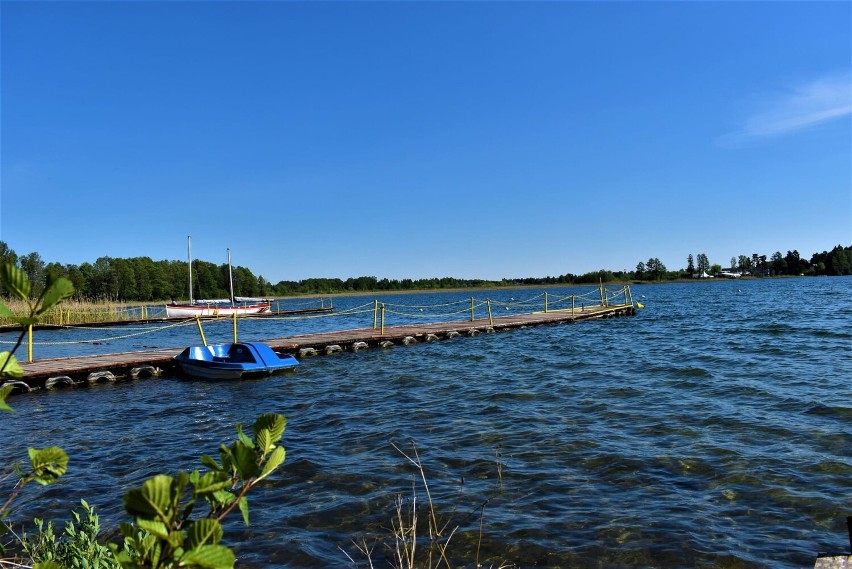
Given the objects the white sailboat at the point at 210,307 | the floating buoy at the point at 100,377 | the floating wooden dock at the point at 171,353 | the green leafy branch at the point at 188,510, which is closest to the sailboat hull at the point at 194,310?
the white sailboat at the point at 210,307

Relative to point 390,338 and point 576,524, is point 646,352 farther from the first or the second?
point 576,524

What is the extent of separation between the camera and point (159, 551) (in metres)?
1.41

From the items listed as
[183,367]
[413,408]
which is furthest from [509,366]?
[183,367]

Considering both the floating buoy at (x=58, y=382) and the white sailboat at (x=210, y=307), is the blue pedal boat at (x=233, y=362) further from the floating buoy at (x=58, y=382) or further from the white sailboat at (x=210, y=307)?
the white sailboat at (x=210, y=307)

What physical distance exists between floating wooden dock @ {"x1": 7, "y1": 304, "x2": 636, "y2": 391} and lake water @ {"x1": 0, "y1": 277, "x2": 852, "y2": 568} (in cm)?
113

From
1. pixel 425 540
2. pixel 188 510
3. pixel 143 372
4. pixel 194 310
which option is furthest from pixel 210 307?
pixel 188 510

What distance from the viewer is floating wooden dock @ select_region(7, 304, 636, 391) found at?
15070 mm

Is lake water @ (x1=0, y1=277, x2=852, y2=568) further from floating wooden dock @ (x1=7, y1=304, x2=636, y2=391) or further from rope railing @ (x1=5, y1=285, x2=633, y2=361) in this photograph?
rope railing @ (x1=5, y1=285, x2=633, y2=361)

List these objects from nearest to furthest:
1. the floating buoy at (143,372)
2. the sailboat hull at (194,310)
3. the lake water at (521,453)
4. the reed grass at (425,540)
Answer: the reed grass at (425,540)
the lake water at (521,453)
the floating buoy at (143,372)
the sailboat hull at (194,310)

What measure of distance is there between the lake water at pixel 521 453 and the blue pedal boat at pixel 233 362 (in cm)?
47

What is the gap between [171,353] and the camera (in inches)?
756

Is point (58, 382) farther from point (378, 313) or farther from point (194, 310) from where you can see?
point (378, 313)

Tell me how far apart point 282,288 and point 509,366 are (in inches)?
5083

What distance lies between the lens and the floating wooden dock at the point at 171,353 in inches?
593
